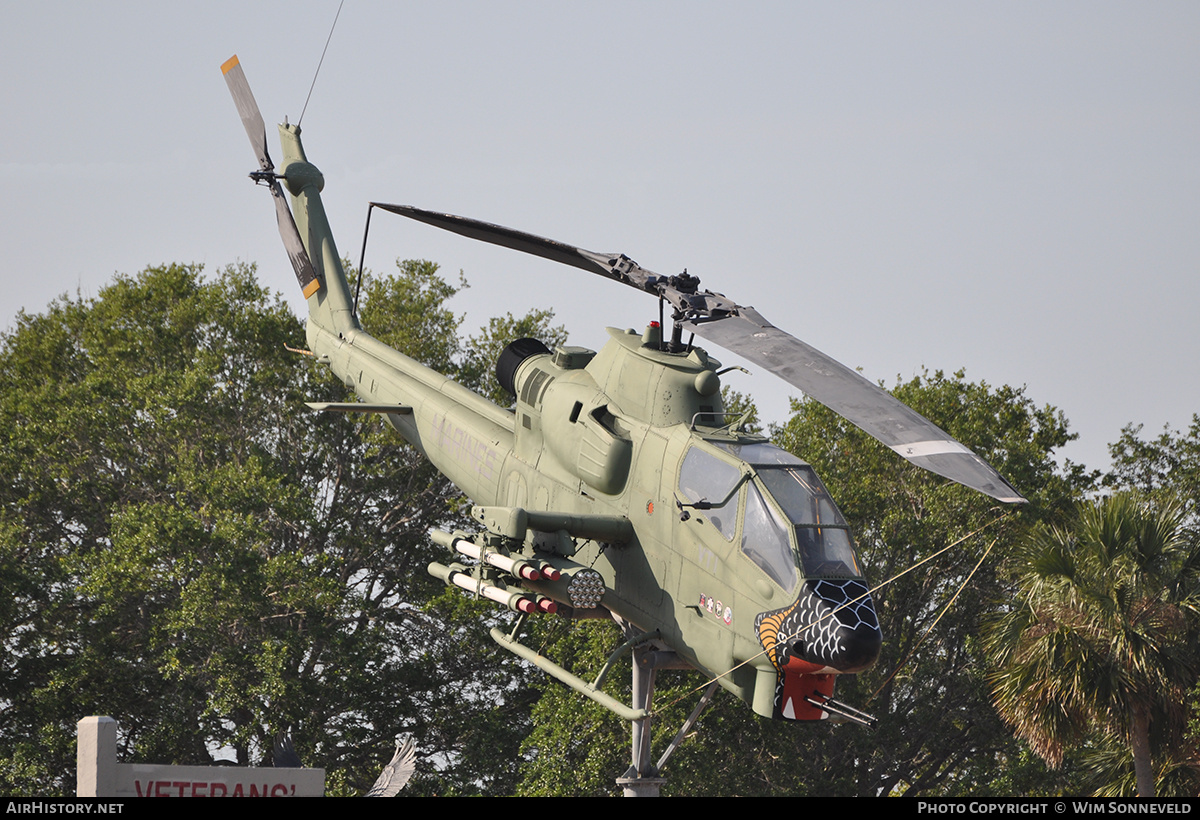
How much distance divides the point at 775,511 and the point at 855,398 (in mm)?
1879

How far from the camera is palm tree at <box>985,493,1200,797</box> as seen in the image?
1576 centimetres

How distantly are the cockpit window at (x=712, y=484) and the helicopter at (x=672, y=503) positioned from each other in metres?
0.02

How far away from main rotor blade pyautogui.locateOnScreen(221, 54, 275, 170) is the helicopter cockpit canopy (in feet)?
44.6

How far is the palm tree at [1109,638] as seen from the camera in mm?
15758

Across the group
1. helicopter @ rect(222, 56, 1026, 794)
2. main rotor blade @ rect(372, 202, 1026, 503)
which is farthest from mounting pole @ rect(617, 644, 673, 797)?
main rotor blade @ rect(372, 202, 1026, 503)

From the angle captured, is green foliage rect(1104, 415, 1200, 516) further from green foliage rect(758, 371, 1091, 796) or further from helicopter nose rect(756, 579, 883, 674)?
helicopter nose rect(756, 579, 883, 674)

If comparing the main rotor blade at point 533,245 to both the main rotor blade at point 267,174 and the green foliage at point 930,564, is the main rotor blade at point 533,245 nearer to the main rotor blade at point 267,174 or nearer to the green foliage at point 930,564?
the main rotor blade at point 267,174

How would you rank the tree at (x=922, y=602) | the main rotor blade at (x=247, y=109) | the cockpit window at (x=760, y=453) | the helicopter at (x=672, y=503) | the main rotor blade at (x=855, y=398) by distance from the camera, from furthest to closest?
the tree at (x=922, y=602) → the main rotor blade at (x=247, y=109) → the cockpit window at (x=760, y=453) → the helicopter at (x=672, y=503) → the main rotor blade at (x=855, y=398)

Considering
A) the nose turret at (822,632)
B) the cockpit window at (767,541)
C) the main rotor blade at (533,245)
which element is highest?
the main rotor blade at (533,245)

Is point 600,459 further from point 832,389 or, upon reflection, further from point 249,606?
point 249,606

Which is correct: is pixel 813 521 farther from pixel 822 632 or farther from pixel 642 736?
pixel 642 736

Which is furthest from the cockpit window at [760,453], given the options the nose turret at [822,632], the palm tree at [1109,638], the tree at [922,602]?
the tree at [922,602]

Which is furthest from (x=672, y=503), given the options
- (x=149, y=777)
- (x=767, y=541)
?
(x=149, y=777)

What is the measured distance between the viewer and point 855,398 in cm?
987
